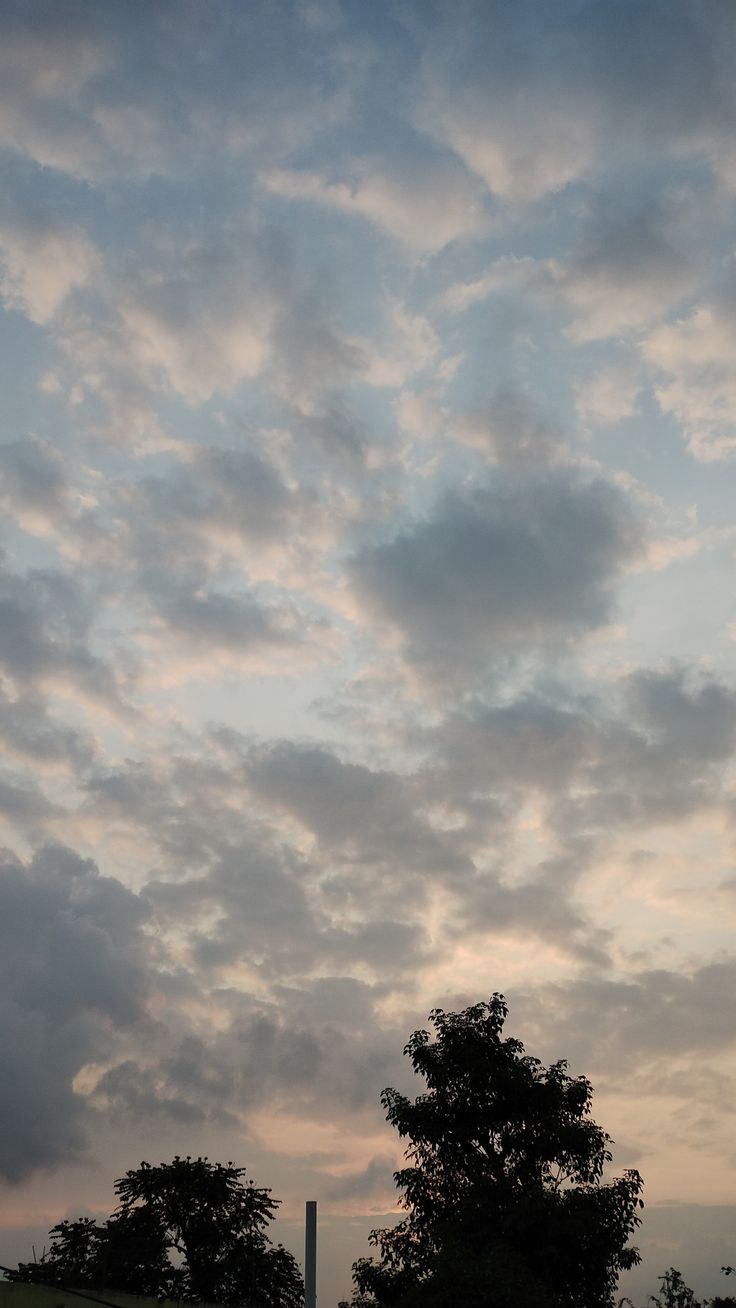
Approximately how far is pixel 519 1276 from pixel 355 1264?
9.17 meters

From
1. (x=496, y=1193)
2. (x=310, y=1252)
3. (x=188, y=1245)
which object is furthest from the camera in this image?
(x=188, y=1245)

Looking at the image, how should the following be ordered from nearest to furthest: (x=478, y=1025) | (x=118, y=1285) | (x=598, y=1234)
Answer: (x=598, y=1234) → (x=478, y=1025) → (x=118, y=1285)

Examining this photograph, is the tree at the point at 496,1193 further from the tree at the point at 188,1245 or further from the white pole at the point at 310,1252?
the tree at the point at 188,1245

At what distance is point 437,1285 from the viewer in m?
32.1

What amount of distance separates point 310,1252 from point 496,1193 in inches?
587

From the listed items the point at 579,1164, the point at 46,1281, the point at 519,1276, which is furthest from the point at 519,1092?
the point at 46,1281

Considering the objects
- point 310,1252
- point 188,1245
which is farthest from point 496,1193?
point 188,1245

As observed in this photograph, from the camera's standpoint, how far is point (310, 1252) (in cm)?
4612

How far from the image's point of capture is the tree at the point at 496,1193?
3231cm

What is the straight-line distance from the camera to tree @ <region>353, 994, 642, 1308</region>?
106 feet

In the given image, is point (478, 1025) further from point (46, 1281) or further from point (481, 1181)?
point (46, 1281)

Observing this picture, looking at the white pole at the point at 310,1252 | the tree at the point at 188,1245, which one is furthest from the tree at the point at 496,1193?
the tree at the point at 188,1245

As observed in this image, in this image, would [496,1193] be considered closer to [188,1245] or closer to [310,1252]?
[310,1252]

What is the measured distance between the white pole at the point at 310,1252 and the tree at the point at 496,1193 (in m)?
7.62
